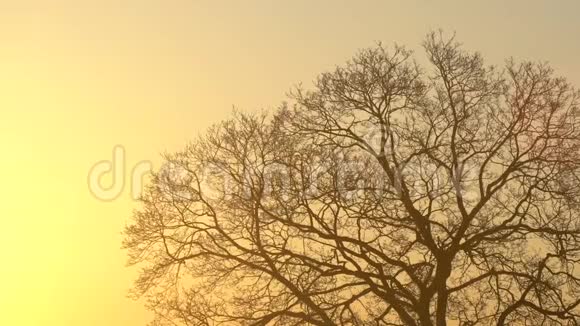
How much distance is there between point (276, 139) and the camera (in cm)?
2050

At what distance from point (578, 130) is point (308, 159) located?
548 centimetres

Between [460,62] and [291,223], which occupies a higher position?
[460,62]

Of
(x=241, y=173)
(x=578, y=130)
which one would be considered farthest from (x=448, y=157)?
(x=241, y=173)

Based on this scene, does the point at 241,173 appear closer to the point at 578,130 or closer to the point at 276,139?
the point at 276,139

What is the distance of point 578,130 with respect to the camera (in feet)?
66.9

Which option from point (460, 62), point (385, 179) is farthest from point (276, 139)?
point (460, 62)

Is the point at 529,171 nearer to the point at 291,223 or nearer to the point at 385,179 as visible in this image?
the point at 385,179

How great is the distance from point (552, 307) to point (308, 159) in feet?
18.8

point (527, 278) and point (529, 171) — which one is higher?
point (529, 171)

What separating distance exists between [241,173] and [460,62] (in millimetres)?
5163

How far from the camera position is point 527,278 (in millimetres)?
20531

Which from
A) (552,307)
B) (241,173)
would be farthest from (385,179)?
(552,307)

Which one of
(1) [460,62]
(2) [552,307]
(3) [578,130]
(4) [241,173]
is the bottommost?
(2) [552,307]

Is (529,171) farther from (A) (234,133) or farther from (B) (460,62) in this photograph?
(A) (234,133)
